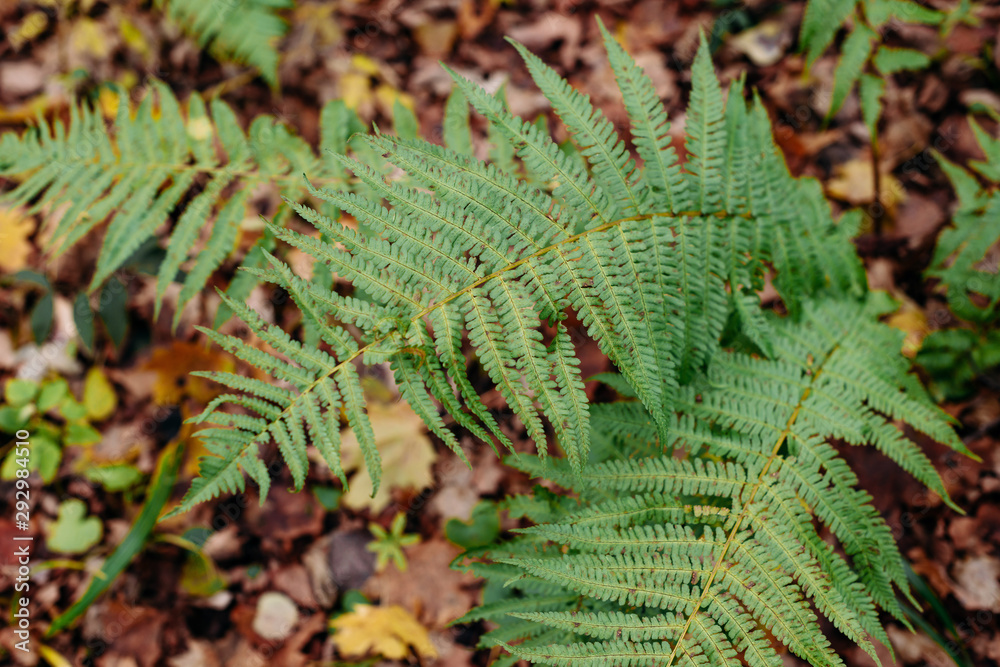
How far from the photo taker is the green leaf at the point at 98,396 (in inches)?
119

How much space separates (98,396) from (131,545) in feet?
3.06

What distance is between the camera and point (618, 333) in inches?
55.5

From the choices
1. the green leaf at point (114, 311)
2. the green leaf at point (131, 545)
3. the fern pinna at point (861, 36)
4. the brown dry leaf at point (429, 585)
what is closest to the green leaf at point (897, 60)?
the fern pinna at point (861, 36)

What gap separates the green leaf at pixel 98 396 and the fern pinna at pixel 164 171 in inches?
44.4

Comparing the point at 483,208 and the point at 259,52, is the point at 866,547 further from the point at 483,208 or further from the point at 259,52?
the point at 259,52

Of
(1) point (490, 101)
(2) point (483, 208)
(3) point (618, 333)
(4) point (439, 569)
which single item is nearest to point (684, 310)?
(3) point (618, 333)

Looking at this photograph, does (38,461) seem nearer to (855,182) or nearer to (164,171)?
(164,171)

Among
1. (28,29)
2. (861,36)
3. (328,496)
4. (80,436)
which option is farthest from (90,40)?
(861,36)

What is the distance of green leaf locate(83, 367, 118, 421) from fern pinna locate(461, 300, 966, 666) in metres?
2.41

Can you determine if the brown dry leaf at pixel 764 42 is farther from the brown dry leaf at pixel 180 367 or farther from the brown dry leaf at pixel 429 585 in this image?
the brown dry leaf at pixel 180 367

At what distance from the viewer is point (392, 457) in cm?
274

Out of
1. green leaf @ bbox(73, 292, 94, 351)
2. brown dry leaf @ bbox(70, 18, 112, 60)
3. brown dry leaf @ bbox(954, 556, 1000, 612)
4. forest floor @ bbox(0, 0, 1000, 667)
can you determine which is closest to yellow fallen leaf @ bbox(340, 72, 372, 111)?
forest floor @ bbox(0, 0, 1000, 667)

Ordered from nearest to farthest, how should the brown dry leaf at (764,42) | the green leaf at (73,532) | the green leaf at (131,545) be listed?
the green leaf at (131,545) < the green leaf at (73,532) < the brown dry leaf at (764,42)

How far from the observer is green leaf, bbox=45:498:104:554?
284cm
